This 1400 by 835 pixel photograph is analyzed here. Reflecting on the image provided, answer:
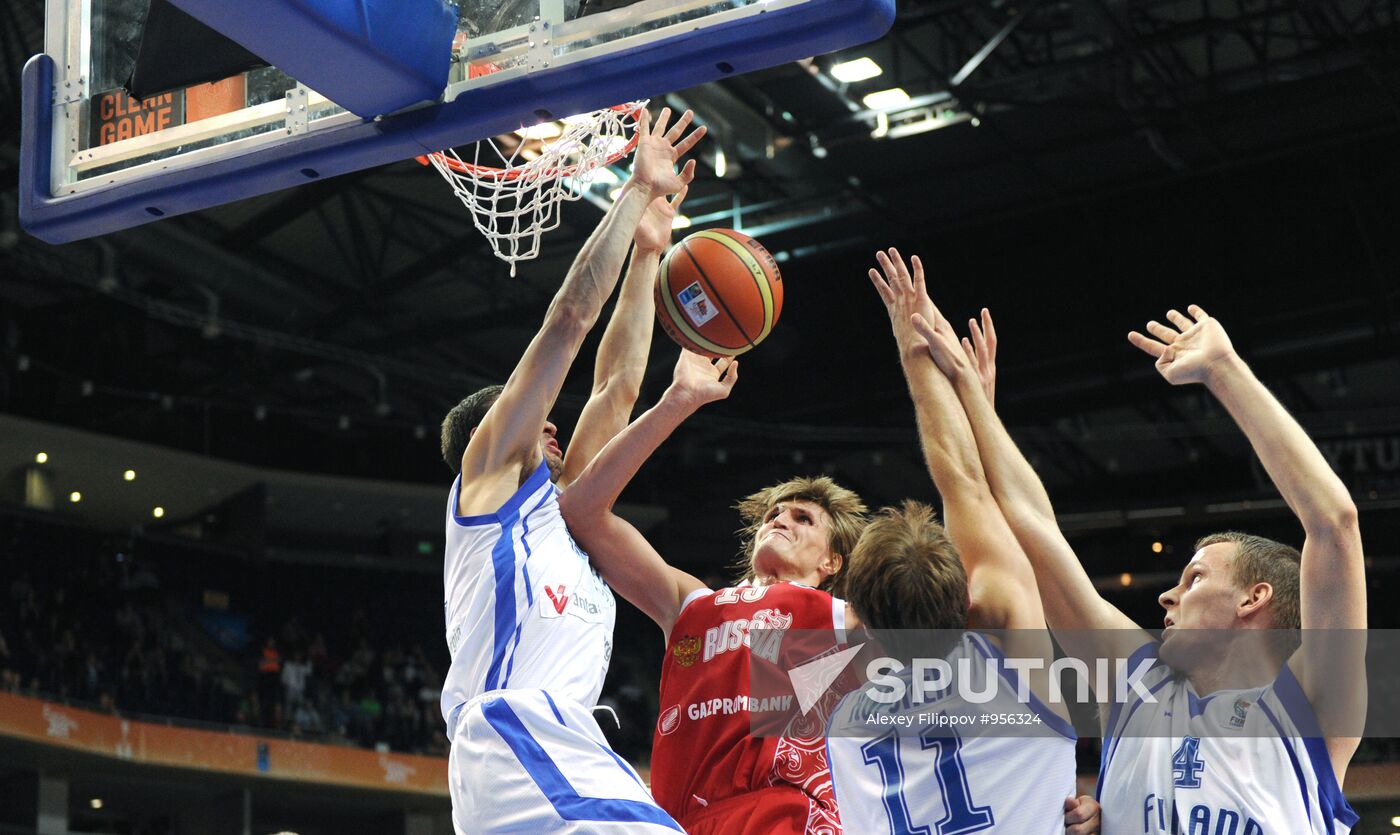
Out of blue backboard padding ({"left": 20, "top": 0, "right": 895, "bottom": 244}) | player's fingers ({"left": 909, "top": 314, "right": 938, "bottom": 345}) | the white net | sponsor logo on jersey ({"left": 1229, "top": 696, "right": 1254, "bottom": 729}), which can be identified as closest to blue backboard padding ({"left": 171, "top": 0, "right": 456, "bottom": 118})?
blue backboard padding ({"left": 20, "top": 0, "right": 895, "bottom": 244})

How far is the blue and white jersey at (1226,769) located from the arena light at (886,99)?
34.0 feet

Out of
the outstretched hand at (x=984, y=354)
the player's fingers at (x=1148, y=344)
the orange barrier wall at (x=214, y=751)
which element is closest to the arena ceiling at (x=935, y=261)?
the orange barrier wall at (x=214, y=751)

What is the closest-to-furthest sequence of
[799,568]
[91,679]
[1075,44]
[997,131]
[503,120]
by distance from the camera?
[503,120] → [799,568] → [1075,44] → [997,131] → [91,679]

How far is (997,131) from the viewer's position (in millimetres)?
13953

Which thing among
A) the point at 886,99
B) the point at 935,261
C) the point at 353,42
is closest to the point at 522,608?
the point at 353,42

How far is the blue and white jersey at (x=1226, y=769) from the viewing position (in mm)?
2832

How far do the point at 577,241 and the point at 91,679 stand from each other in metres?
6.80

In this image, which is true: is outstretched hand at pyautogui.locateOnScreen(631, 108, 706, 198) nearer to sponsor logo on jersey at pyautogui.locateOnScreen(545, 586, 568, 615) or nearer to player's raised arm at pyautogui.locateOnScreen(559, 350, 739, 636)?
player's raised arm at pyautogui.locateOnScreen(559, 350, 739, 636)

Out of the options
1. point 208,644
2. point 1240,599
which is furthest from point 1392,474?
point 1240,599

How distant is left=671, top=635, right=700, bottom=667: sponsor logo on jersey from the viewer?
13.8 ft

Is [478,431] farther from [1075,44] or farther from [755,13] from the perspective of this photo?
[1075,44]

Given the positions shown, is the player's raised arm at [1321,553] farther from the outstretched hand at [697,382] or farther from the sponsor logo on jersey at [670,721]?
the sponsor logo on jersey at [670,721]

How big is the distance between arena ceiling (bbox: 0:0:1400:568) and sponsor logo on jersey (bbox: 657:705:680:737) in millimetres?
8908

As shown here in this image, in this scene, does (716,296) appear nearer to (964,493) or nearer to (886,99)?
(964,493)
